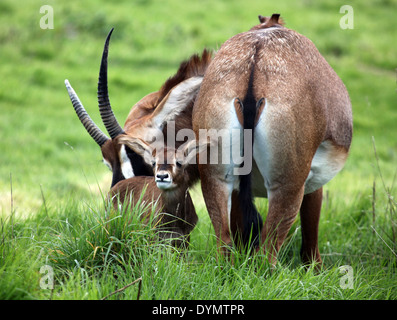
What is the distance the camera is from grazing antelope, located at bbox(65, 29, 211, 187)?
16.7 ft

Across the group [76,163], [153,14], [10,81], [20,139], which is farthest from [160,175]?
[153,14]

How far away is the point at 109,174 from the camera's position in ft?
29.5

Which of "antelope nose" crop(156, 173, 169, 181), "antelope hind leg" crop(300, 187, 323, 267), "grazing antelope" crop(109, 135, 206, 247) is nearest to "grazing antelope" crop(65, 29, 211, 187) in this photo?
"grazing antelope" crop(109, 135, 206, 247)

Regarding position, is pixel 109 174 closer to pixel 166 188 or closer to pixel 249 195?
pixel 166 188

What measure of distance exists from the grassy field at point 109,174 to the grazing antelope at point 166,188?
19cm

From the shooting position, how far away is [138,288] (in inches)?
140

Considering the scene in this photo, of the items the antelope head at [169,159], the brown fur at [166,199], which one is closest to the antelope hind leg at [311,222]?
the brown fur at [166,199]

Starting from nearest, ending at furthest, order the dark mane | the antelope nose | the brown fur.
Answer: the antelope nose, the brown fur, the dark mane

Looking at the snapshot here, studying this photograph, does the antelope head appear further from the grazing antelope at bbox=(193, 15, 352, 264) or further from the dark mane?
the dark mane

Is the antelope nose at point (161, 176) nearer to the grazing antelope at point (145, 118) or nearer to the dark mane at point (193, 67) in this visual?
the grazing antelope at point (145, 118)

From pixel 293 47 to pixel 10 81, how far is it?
10.0 meters

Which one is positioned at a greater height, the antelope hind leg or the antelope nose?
the antelope nose

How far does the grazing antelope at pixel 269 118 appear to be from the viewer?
12.6ft
